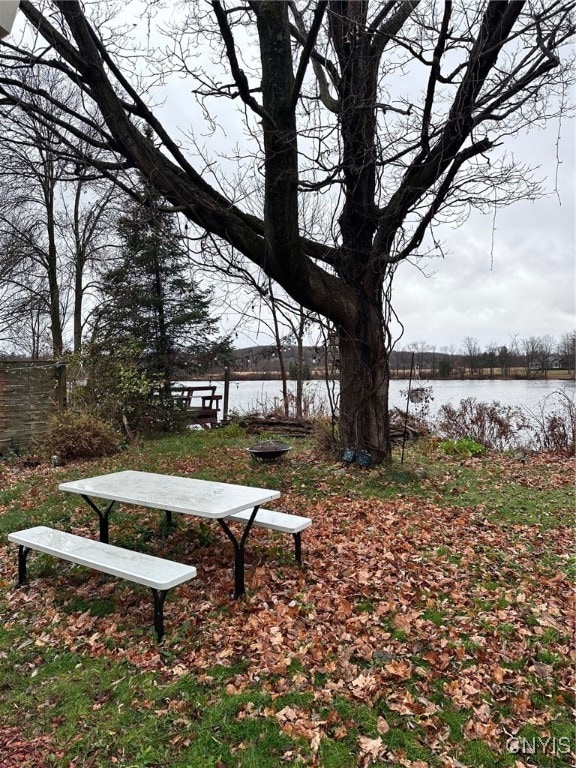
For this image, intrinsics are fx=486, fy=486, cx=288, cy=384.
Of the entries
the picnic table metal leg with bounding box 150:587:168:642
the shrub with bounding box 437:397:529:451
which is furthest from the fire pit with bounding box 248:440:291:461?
the shrub with bounding box 437:397:529:451

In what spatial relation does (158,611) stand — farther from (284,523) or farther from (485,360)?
(485,360)

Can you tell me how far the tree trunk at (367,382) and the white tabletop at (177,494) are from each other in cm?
290

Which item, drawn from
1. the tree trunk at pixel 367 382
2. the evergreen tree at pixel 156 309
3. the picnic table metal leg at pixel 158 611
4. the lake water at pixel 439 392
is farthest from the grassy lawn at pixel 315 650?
the evergreen tree at pixel 156 309

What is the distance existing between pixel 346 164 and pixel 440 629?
14.7 ft

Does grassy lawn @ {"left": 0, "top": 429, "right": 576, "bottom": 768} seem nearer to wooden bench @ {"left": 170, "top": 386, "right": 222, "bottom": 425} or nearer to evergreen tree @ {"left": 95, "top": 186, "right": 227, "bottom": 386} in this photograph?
wooden bench @ {"left": 170, "top": 386, "right": 222, "bottom": 425}

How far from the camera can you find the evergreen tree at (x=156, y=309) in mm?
11852

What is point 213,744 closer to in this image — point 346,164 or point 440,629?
point 440,629

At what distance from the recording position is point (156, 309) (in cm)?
1211

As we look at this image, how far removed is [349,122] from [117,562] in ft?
16.2

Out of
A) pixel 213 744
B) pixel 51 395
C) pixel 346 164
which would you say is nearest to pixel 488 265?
pixel 346 164

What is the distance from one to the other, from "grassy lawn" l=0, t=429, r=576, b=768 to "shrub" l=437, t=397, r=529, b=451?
4655 mm

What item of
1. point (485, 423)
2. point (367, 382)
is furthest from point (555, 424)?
point (367, 382)

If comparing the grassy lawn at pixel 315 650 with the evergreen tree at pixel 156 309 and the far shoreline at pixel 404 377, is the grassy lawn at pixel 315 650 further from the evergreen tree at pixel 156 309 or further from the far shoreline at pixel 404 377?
the evergreen tree at pixel 156 309

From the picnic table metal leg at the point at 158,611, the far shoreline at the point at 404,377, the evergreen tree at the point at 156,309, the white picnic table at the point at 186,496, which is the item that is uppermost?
the evergreen tree at the point at 156,309
